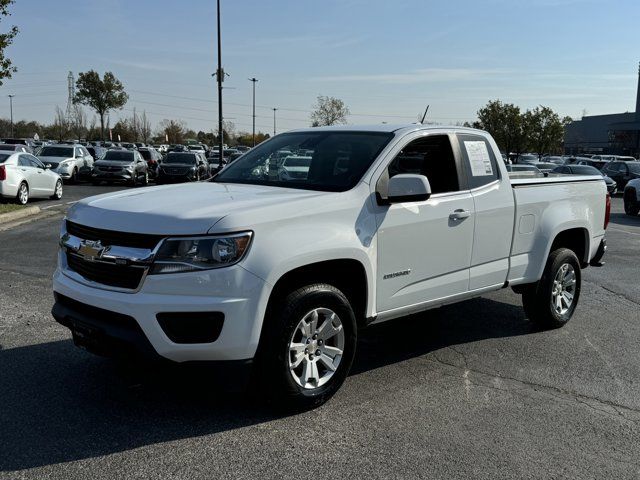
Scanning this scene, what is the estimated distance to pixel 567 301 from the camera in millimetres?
6324

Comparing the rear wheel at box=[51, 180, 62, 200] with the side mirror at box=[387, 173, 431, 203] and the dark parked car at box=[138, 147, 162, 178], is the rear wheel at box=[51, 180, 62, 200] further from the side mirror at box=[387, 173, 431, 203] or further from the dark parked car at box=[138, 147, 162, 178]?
the side mirror at box=[387, 173, 431, 203]

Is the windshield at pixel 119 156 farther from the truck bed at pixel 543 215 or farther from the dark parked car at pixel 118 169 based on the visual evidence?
the truck bed at pixel 543 215

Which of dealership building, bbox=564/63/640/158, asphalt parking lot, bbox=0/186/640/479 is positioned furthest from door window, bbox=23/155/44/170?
dealership building, bbox=564/63/640/158

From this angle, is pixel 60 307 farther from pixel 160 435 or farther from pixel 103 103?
pixel 103 103

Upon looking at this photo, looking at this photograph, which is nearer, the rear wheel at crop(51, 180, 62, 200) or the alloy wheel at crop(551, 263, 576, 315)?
the alloy wheel at crop(551, 263, 576, 315)

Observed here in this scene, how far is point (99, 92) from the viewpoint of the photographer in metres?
57.7

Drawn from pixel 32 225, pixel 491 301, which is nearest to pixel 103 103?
pixel 32 225

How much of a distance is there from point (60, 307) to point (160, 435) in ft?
3.60

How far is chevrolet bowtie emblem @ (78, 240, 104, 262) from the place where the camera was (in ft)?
12.5

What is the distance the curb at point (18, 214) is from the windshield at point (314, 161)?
9762 mm

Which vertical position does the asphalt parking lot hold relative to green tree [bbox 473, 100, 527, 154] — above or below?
below

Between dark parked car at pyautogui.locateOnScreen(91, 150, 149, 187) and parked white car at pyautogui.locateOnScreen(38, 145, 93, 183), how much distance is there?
46.8 inches

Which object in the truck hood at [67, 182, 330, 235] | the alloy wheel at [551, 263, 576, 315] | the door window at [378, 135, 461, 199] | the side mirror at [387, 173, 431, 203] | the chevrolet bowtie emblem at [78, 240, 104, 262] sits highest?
the door window at [378, 135, 461, 199]

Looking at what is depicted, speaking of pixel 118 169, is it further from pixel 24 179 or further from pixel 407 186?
pixel 407 186
